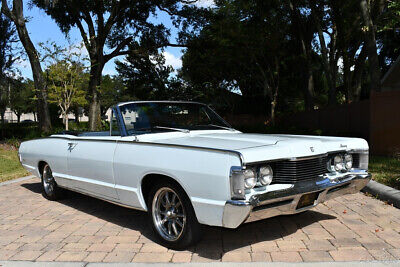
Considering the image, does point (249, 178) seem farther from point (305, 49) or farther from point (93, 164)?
point (305, 49)

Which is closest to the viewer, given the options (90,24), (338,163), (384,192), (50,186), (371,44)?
(338,163)

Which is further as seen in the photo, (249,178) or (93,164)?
(93,164)

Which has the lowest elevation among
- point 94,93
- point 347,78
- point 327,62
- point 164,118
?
point 164,118

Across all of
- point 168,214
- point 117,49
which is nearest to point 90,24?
point 117,49

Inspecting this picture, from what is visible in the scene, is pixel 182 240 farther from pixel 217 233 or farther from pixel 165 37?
pixel 165 37

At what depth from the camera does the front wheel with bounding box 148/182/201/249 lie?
12.0 ft

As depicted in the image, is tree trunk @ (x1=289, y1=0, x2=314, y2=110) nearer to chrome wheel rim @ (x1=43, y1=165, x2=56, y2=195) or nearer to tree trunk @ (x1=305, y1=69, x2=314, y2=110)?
tree trunk @ (x1=305, y1=69, x2=314, y2=110)

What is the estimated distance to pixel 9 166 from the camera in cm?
1067

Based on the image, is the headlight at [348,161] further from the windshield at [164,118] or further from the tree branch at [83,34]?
the tree branch at [83,34]

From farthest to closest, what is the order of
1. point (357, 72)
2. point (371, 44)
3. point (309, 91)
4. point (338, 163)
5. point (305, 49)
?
1. point (309, 91)
2. point (357, 72)
3. point (305, 49)
4. point (371, 44)
5. point (338, 163)

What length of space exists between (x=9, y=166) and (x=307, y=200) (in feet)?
31.5

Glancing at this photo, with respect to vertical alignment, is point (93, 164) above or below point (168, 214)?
above

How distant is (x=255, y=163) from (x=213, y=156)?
0.38 meters

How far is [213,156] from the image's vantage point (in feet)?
11.0
